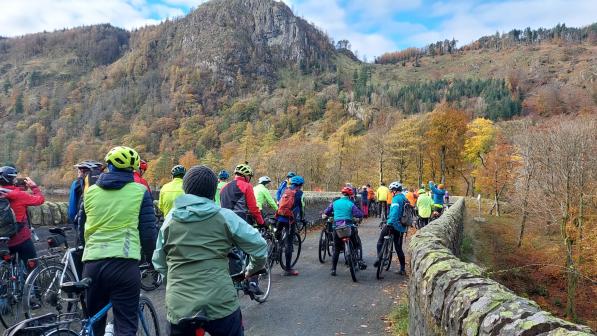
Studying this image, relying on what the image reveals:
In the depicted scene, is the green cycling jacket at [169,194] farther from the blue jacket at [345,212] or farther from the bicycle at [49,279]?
the blue jacket at [345,212]

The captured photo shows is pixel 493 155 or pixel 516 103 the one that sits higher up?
pixel 516 103

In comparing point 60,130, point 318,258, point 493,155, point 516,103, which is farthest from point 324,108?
point 318,258

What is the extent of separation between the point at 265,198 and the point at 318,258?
11.2 feet

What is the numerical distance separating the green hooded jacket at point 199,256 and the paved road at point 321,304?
333 centimetres

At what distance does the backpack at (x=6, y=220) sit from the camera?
618cm

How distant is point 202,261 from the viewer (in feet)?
10.5

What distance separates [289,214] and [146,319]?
5409 millimetres

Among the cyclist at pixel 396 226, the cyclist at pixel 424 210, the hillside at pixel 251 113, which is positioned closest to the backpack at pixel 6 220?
the cyclist at pixel 396 226

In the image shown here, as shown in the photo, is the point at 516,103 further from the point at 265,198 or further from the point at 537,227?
the point at 265,198

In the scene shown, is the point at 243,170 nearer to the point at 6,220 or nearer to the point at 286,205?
the point at 286,205

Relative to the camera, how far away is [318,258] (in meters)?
12.4

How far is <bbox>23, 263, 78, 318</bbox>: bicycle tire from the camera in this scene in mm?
5832

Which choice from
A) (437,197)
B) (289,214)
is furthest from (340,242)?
(437,197)

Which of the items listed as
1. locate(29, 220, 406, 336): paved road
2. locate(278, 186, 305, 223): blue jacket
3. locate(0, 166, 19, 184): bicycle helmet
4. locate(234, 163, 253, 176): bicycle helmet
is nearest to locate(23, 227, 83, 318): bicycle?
locate(0, 166, 19, 184): bicycle helmet
